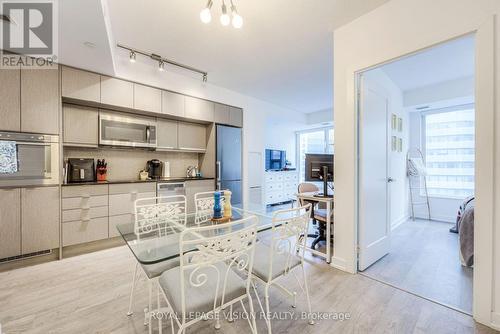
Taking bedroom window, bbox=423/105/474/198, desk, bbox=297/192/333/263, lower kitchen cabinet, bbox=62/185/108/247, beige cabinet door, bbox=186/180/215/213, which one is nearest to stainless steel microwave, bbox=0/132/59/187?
lower kitchen cabinet, bbox=62/185/108/247

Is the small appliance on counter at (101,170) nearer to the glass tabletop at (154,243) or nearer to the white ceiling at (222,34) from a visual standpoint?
the white ceiling at (222,34)

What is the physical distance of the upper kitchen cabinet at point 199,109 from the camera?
3744 mm

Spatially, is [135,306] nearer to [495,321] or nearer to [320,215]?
[320,215]

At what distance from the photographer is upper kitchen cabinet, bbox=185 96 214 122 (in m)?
3.74

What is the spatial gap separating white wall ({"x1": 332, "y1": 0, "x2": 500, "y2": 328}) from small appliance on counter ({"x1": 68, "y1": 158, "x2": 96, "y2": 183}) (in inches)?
134

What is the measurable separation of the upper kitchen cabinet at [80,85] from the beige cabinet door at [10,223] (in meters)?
1.30

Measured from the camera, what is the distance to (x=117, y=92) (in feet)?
9.87

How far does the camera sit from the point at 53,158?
2564 millimetres

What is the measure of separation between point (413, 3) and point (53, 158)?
163 inches

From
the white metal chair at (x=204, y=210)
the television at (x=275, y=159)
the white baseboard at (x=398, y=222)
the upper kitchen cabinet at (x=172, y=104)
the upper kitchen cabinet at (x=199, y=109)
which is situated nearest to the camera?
the white metal chair at (x=204, y=210)

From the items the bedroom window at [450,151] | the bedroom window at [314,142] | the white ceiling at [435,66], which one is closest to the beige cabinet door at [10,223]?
the white ceiling at [435,66]

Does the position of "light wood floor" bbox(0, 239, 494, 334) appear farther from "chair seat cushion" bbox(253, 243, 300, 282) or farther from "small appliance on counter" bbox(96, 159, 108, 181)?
"small appliance on counter" bbox(96, 159, 108, 181)

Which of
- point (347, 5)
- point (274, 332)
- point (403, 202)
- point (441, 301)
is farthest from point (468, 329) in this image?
point (403, 202)

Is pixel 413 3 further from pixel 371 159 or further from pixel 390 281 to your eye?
pixel 390 281
